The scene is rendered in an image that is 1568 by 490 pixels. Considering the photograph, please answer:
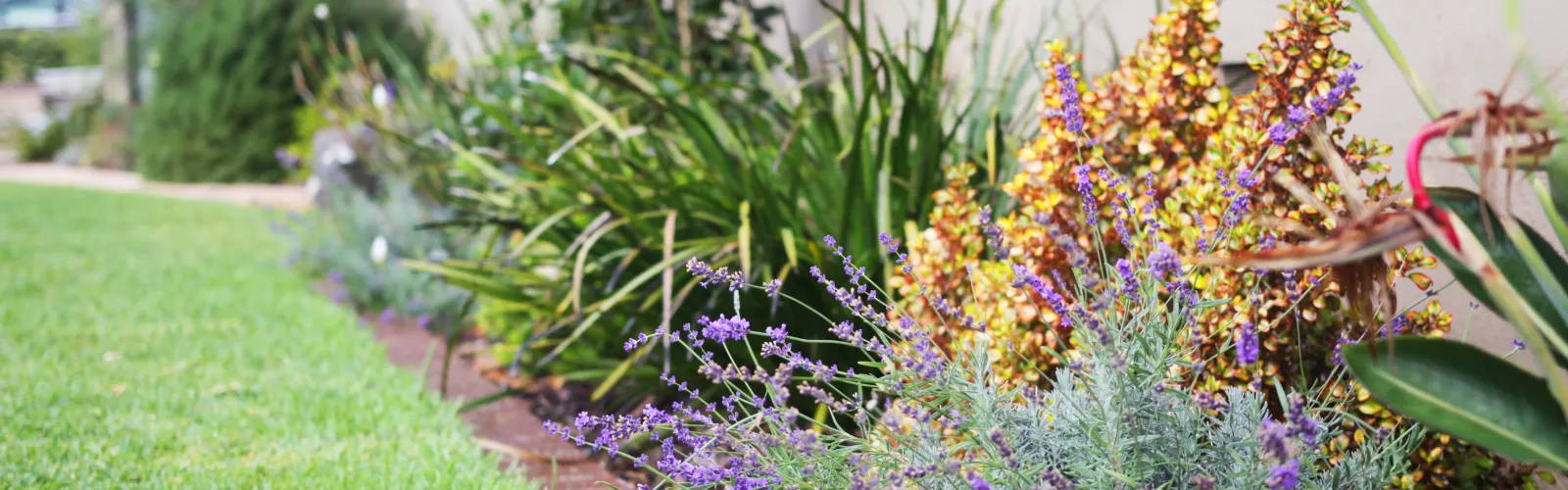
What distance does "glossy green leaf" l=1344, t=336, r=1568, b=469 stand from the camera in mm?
1363

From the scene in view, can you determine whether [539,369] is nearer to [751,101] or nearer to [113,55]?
[751,101]

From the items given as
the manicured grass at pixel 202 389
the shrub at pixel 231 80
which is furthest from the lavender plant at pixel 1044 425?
the shrub at pixel 231 80

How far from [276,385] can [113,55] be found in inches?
602

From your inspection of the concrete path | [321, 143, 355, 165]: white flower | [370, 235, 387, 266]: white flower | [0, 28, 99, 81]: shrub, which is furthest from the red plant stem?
[0, 28, 99, 81]: shrub

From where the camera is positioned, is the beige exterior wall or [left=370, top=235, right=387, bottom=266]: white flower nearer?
the beige exterior wall

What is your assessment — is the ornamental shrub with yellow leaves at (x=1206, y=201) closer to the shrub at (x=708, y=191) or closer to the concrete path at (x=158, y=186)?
the shrub at (x=708, y=191)

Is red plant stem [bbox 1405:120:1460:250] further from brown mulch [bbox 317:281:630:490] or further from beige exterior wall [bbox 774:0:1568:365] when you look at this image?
brown mulch [bbox 317:281:630:490]

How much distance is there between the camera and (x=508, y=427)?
11.3ft

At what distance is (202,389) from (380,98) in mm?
2930

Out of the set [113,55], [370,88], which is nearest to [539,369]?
[370,88]

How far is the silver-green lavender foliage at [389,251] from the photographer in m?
5.09

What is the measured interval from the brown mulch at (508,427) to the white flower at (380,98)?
1.94 metres

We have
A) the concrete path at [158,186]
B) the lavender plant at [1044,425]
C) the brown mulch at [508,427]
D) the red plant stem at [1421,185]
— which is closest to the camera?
the red plant stem at [1421,185]

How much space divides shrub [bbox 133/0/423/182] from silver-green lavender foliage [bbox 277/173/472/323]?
24.2ft
